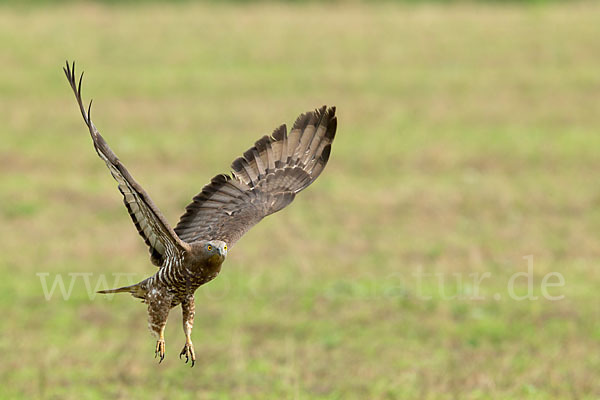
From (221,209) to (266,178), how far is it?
412 mm

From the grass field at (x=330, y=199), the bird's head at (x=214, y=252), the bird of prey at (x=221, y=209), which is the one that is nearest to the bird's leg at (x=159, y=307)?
the bird of prey at (x=221, y=209)

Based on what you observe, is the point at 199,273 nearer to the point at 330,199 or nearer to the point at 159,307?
the point at 159,307

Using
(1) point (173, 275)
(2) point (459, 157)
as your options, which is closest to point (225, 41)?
(2) point (459, 157)

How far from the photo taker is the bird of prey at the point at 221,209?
18.6 feet

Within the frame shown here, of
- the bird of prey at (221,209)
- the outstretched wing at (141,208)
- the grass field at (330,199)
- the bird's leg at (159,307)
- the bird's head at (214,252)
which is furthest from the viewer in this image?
the grass field at (330,199)

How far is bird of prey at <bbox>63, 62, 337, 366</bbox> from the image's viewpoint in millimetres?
5664

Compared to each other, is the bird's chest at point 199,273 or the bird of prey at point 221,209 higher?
the bird of prey at point 221,209

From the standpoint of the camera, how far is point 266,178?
7043 millimetres

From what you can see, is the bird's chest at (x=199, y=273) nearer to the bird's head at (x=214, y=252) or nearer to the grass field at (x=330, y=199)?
the bird's head at (x=214, y=252)

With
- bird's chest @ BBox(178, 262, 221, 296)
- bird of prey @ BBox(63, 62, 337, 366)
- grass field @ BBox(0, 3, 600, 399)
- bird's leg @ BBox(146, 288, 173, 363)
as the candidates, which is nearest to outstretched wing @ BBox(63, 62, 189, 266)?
bird of prey @ BBox(63, 62, 337, 366)

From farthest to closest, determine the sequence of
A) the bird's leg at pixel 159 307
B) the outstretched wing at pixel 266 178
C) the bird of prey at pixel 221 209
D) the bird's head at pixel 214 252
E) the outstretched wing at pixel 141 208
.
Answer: the outstretched wing at pixel 266 178, the bird's leg at pixel 159 307, the bird of prey at pixel 221 209, the bird's head at pixel 214 252, the outstretched wing at pixel 141 208

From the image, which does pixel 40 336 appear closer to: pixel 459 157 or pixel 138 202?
pixel 138 202

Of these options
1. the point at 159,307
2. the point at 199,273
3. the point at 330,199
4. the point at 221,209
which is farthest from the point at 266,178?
the point at 330,199

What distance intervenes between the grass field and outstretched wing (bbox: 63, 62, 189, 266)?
11.2ft
